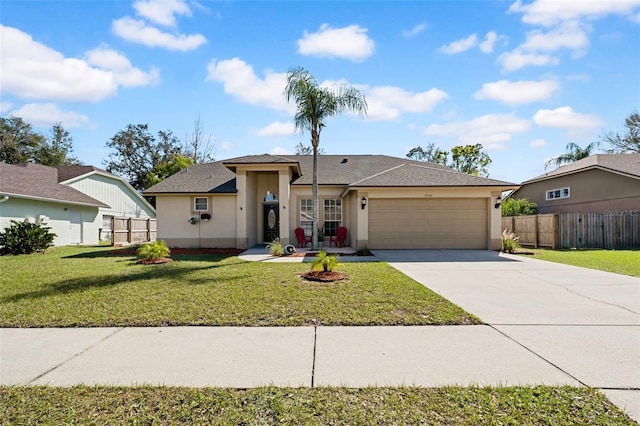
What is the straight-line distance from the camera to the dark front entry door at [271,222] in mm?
17453

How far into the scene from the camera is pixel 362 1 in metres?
8.92

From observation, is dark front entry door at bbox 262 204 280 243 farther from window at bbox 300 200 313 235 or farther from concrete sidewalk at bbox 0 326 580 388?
concrete sidewalk at bbox 0 326 580 388

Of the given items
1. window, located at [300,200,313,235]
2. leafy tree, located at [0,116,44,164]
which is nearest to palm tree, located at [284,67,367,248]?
window, located at [300,200,313,235]

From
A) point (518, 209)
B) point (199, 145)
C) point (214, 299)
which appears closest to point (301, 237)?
point (214, 299)

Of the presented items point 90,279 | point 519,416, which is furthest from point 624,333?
point 90,279

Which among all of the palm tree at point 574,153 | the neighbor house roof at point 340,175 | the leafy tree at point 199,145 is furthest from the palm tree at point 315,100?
the palm tree at point 574,153

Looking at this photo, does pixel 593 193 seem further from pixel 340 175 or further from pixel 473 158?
pixel 473 158

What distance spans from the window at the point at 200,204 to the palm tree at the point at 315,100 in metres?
6.37

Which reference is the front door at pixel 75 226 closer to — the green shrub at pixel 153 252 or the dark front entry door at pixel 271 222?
the dark front entry door at pixel 271 222

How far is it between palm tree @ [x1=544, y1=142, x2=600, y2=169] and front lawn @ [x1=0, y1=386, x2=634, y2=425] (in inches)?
1606

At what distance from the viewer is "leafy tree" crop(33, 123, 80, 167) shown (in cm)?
3531

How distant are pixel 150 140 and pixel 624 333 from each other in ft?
150

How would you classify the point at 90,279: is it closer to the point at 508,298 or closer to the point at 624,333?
the point at 508,298

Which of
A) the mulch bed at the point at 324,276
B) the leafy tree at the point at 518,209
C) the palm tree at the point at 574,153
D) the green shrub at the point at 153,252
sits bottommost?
the mulch bed at the point at 324,276
